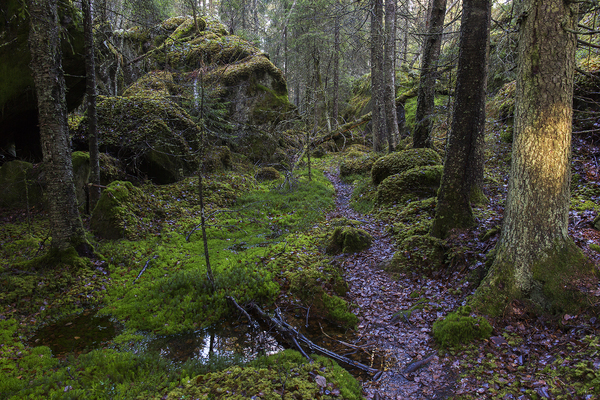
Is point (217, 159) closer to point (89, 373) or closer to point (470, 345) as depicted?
point (89, 373)

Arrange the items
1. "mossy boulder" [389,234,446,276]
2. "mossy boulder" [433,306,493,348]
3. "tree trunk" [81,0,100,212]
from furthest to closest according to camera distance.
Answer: "tree trunk" [81,0,100,212]
"mossy boulder" [389,234,446,276]
"mossy boulder" [433,306,493,348]

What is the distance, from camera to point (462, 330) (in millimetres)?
3906

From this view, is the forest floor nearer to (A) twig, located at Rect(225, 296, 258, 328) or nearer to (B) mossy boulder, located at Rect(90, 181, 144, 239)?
(A) twig, located at Rect(225, 296, 258, 328)

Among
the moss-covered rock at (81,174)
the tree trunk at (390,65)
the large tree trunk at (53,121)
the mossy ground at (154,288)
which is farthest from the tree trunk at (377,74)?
the moss-covered rock at (81,174)

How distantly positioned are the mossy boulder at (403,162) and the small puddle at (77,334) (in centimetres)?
848

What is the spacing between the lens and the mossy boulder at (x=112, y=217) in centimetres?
733

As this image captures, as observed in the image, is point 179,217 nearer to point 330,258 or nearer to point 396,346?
point 330,258

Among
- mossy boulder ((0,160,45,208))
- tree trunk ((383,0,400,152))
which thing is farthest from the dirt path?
mossy boulder ((0,160,45,208))

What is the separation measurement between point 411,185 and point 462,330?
5.55 m

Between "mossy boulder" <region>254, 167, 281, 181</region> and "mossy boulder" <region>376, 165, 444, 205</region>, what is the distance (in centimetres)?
586

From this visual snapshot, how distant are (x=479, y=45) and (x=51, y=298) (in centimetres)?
890

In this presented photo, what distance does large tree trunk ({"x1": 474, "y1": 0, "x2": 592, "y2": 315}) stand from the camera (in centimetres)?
367

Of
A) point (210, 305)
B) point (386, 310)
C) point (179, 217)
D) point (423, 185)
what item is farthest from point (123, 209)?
point (423, 185)

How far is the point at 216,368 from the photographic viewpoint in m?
3.61
